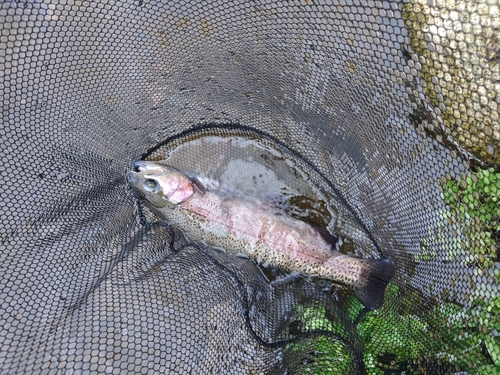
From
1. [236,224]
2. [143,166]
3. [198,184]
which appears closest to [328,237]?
[236,224]

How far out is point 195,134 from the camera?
2.49 metres

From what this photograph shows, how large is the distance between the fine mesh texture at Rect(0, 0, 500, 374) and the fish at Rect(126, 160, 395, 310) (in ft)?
0.36

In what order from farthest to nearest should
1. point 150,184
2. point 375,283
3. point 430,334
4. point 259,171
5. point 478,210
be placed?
point 259,171, point 150,184, point 375,283, point 430,334, point 478,210

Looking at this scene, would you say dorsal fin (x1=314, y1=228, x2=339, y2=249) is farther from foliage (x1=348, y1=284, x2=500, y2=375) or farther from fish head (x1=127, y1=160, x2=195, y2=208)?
fish head (x1=127, y1=160, x2=195, y2=208)

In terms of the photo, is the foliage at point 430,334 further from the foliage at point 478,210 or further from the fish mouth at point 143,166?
the fish mouth at point 143,166

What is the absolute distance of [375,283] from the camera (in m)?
A: 2.02

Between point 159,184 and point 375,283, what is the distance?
1412 mm

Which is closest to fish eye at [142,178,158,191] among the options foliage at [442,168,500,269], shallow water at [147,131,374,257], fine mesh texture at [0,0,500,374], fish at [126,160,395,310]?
fish at [126,160,395,310]

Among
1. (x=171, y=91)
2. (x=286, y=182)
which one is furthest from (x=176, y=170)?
(x=286, y=182)

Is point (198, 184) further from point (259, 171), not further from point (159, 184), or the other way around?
point (259, 171)

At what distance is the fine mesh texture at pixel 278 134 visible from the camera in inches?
57.2

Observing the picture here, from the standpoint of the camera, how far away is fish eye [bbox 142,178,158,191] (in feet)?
7.46

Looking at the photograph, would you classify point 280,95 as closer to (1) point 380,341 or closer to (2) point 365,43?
(2) point 365,43

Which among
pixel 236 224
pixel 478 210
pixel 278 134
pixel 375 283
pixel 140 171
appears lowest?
pixel 236 224
